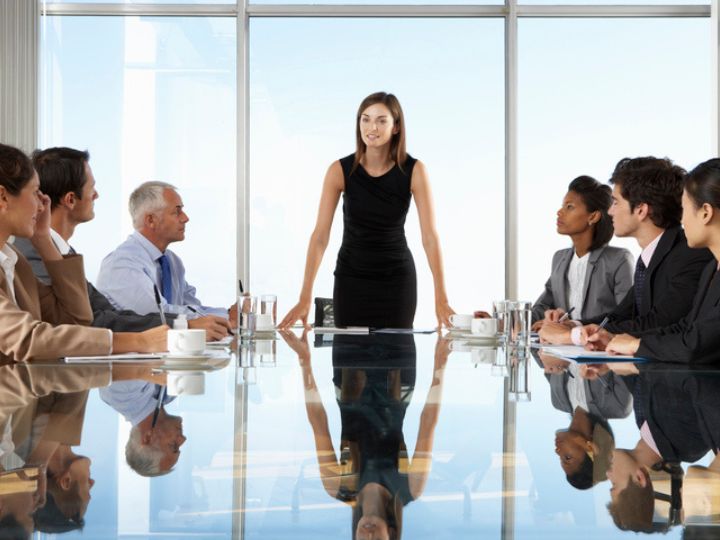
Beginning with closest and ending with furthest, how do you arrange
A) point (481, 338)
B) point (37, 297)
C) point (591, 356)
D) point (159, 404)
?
point (159, 404) → point (591, 356) → point (37, 297) → point (481, 338)

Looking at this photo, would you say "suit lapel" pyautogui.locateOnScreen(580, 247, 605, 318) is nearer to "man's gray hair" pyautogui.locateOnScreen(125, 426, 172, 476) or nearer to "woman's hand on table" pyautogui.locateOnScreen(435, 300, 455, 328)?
"woman's hand on table" pyautogui.locateOnScreen(435, 300, 455, 328)

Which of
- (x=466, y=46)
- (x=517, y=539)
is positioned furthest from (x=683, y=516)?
(x=466, y=46)

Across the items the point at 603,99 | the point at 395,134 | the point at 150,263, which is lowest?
the point at 150,263

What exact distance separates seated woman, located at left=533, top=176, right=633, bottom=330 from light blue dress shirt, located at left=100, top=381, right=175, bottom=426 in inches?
103

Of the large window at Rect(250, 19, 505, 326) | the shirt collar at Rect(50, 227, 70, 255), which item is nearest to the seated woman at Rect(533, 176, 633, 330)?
the shirt collar at Rect(50, 227, 70, 255)

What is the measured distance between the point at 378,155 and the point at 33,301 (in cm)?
186

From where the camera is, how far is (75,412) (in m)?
1.25

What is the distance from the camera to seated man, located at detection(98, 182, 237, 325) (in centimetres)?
348

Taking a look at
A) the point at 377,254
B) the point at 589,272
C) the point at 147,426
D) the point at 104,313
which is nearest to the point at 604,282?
the point at 589,272

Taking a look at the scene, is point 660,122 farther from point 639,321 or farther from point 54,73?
point 54,73

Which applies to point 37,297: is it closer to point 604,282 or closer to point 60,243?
point 60,243

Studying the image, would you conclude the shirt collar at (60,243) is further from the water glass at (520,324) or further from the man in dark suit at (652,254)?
the man in dark suit at (652,254)

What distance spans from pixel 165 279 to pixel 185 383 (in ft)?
7.50

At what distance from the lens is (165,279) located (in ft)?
12.7
